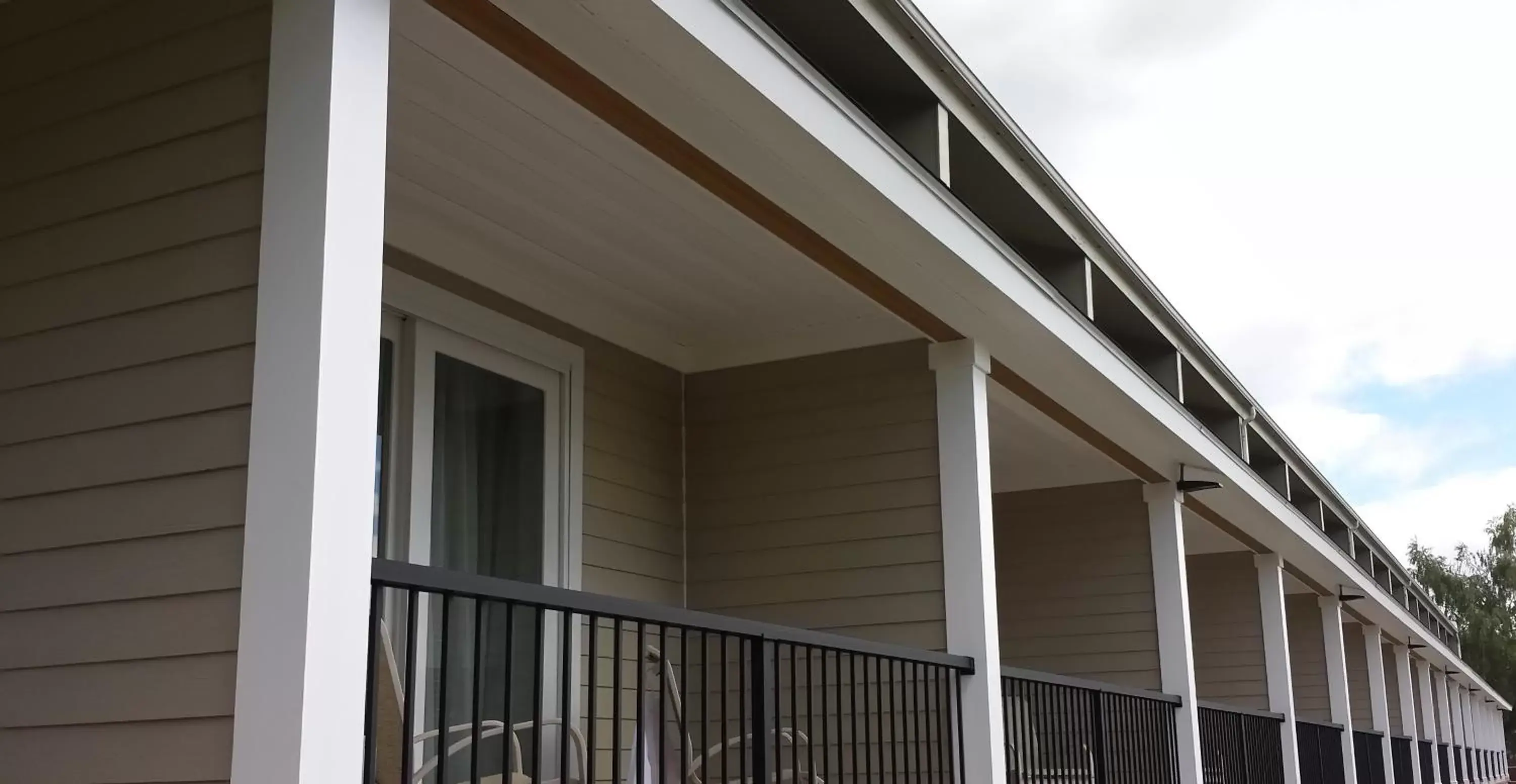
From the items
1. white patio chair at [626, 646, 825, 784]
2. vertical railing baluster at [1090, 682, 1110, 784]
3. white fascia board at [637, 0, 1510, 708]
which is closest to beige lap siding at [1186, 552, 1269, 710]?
white fascia board at [637, 0, 1510, 708]

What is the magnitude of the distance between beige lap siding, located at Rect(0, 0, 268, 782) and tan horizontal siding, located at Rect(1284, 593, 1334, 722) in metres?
10.7

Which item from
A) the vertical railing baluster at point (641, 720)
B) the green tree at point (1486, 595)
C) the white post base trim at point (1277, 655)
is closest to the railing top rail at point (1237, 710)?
the white post base trim at point (1277, 655)

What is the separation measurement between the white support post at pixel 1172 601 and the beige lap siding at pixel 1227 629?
2.72 metres

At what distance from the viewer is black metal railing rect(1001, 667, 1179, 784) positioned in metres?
5.14

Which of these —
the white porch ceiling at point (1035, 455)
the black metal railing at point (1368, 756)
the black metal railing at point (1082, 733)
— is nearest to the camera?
the black metal railing at point (1082, 733)

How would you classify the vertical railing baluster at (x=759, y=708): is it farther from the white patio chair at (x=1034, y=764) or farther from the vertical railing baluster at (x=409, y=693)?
the white patio chair at (x=1034, y=764)

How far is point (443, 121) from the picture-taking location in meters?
3.77

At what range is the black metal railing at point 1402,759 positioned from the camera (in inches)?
525

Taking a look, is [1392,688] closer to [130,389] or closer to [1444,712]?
[1444,712]

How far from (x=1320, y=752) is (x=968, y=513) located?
19.7 ft

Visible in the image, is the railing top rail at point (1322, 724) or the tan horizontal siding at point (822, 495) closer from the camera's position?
the tan horizontal siding at point (822, 495)

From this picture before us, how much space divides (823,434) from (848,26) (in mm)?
2135

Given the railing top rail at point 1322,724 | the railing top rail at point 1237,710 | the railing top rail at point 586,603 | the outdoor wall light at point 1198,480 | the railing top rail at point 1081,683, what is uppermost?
the outdoor wall light at point 1198,480

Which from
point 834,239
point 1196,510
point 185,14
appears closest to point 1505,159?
point 1196,510
